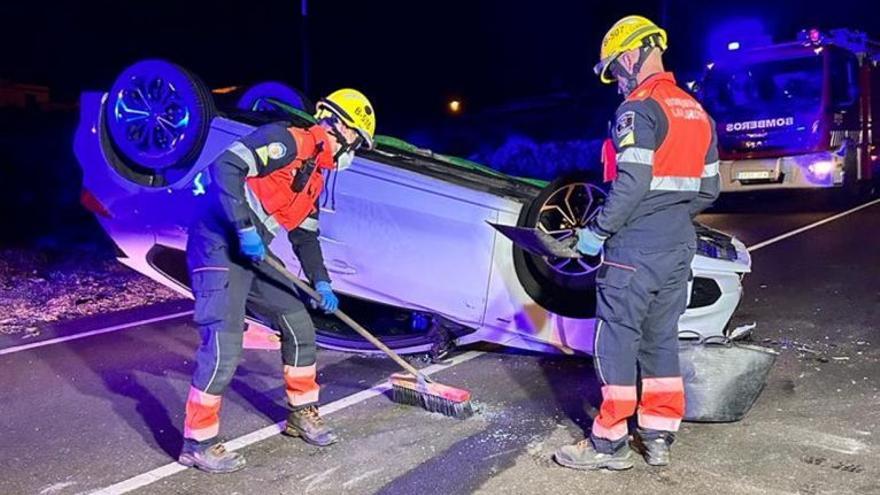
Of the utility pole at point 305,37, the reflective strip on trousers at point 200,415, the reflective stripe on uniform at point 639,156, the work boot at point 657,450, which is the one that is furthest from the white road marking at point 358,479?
the utility pole at point 305,37

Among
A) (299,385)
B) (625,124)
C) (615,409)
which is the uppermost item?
(625,124)

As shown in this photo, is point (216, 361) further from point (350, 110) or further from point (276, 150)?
point (350, 110)

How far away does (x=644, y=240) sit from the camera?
10.7ft

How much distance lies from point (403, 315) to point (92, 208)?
209 cm

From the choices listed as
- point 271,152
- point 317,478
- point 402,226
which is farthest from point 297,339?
point 402,226

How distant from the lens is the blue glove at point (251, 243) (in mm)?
3303

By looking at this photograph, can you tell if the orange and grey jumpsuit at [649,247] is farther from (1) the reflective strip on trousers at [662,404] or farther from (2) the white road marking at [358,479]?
(2) the white road marking at [358,479]

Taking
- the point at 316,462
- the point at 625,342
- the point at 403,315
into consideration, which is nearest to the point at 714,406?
the point at 625,342

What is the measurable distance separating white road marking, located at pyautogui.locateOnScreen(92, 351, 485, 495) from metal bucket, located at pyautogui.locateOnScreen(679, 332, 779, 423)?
1555mm

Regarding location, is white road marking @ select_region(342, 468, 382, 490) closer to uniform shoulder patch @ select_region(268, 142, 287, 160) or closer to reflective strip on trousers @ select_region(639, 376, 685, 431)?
reflective strip on trousers @ select_region(639, 376, 685, 431)

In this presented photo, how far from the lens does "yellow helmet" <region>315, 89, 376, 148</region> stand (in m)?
3.58

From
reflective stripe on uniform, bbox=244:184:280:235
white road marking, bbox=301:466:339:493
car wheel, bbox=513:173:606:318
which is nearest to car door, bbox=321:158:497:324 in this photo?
car wheel, bbox=513:173:606:318

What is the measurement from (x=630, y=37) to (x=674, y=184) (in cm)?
62

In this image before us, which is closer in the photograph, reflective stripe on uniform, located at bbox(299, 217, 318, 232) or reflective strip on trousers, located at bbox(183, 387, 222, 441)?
reflective strip on trousers, located at bbox(183, 387, 222, 441)
